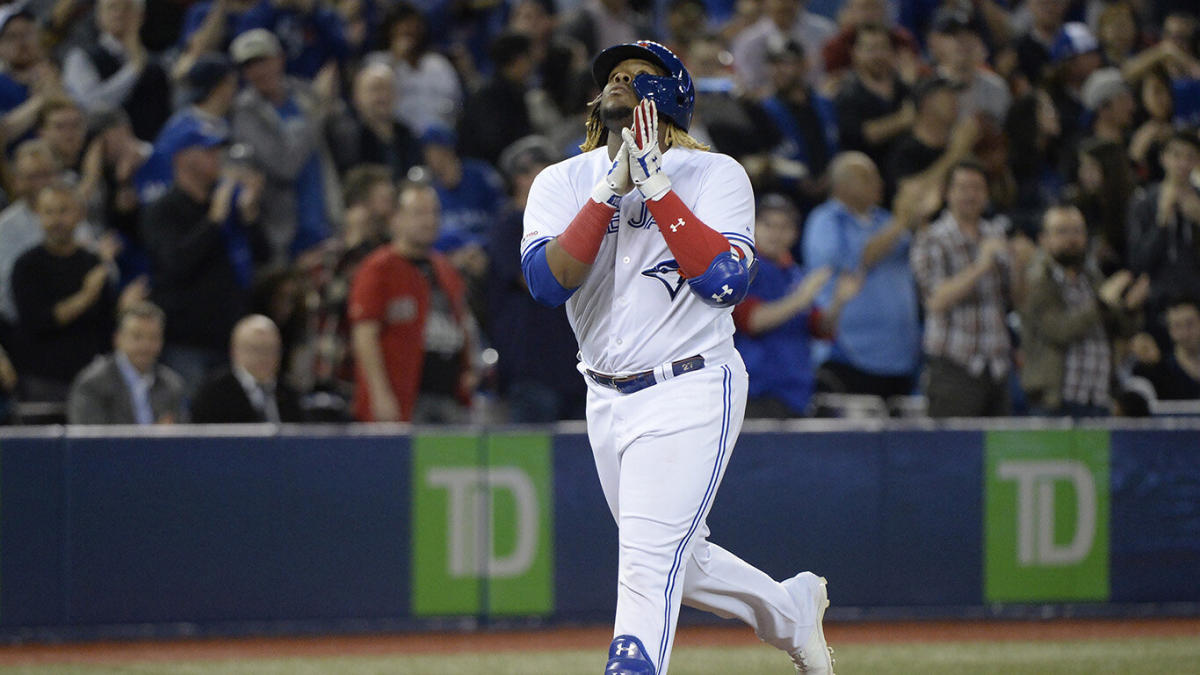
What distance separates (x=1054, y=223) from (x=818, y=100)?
2.87 metres

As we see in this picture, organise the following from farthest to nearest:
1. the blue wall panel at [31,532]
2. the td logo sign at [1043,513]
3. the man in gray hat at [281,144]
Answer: the man in gray hat at [281,144]
the td logo sign at [1043,513]
the blue wall panel at [31,532]

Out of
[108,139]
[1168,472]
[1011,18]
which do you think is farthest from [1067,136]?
[108,139]

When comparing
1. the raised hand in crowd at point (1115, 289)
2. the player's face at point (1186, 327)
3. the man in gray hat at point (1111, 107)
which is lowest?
the player's face at point (1186, 327)

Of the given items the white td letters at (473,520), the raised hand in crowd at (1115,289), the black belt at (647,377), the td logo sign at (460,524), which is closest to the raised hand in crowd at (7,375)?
the td logo sign at (460,524)

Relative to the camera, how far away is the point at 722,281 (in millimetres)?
4797

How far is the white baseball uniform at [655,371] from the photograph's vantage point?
16.3 feet

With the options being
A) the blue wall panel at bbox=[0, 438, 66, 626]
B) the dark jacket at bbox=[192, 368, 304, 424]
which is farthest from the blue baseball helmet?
the blue wall panel at bbox=[0, 438, 66, 626]

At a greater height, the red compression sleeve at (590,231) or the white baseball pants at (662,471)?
the red compression sleeve at (590,231)

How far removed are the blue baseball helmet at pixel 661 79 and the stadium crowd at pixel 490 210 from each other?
417 cm

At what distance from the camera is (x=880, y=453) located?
9.26 meters

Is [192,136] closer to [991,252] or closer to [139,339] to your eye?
[139,339]

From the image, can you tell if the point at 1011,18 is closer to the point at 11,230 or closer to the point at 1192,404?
the point at 1192,404

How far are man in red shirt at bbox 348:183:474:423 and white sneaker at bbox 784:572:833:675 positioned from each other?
391 centimetres

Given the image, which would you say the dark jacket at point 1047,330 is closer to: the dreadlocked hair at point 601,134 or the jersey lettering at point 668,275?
the dreadlocked hair at point 601,134
